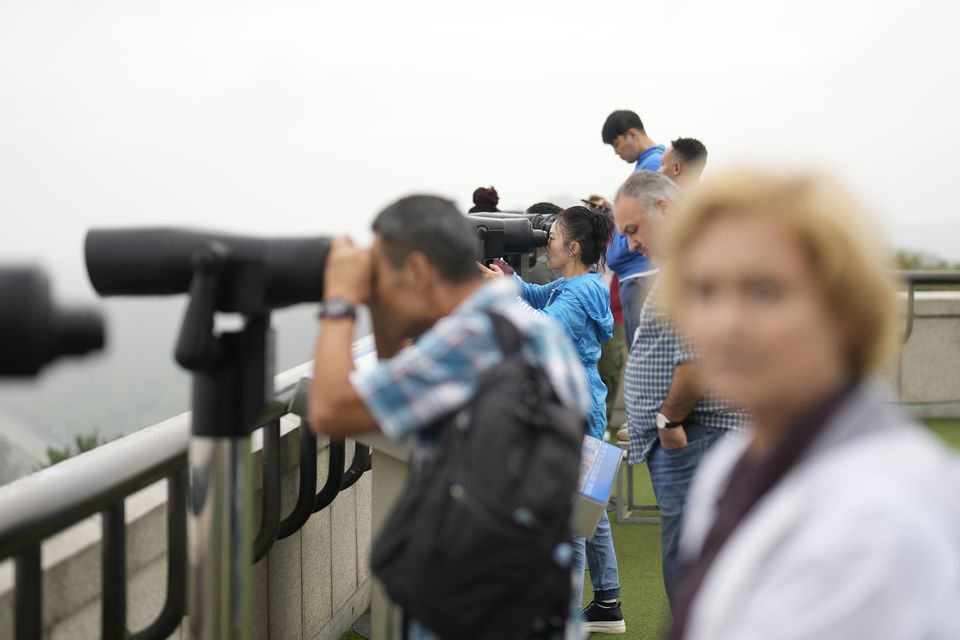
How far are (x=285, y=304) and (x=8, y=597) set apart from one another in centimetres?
61

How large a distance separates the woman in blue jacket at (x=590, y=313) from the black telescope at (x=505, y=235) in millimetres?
64

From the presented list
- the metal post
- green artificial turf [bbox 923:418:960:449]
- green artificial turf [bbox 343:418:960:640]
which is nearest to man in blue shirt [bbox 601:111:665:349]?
green artificial turf [bbox 343:418:960:640]

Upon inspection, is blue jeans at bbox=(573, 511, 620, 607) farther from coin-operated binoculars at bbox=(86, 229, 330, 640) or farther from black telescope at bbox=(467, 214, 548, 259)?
coin-operated binoculars at bbox=(86, 229, 330, 640)

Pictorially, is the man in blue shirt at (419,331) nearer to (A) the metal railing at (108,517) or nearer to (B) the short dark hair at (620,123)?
(A) the metal railing at (108,517)

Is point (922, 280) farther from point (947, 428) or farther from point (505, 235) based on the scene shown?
point (505, 235)

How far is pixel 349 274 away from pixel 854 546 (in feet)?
2.92

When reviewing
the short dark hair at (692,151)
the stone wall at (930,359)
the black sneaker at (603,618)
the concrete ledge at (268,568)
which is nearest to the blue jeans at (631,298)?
the short dark hair at (692,151)

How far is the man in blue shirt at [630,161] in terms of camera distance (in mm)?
4730

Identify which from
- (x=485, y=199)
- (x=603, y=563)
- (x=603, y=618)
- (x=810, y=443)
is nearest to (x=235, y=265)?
(x=810, y=443)

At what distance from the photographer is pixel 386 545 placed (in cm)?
138

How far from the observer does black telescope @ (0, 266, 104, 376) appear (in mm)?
1125

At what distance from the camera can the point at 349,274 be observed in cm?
153

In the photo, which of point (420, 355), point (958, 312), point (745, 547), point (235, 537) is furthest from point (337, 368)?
point (958, 312)

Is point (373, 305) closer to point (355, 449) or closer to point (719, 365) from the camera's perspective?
point (719, 365)
